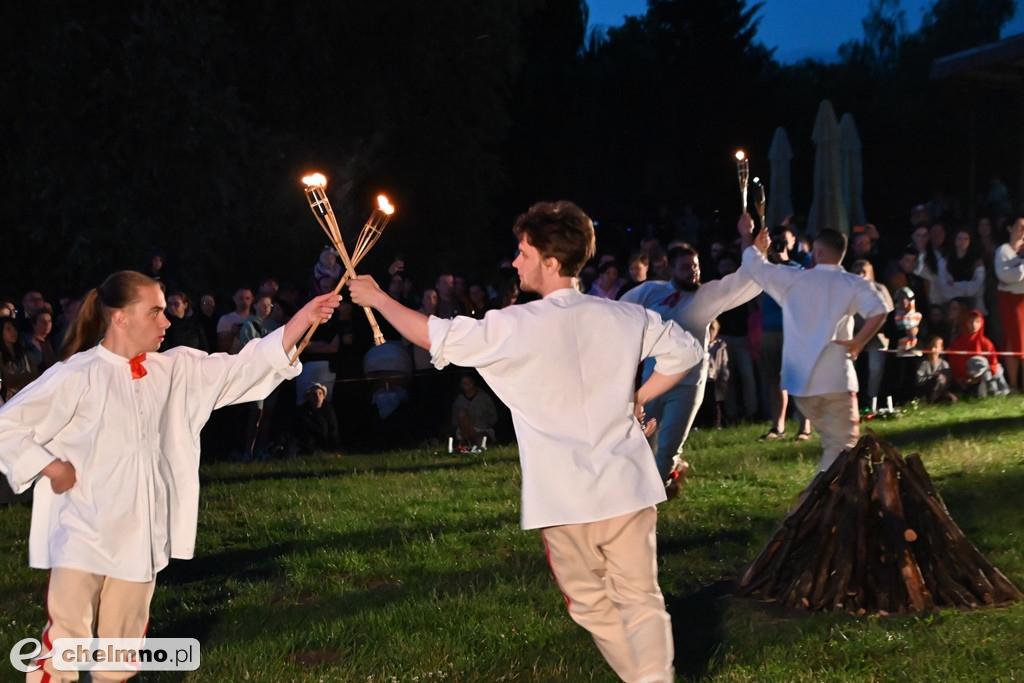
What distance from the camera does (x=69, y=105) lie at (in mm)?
20188

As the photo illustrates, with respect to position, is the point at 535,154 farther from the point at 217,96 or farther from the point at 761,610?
the point at 761,610

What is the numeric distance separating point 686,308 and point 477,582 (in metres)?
3.07

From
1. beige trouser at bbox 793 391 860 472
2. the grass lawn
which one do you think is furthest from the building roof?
beige trouser at bbox 793 391 860 472

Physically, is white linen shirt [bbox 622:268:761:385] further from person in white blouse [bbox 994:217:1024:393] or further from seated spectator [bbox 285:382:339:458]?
person in white blouse [bbox 994:217:1024:393]

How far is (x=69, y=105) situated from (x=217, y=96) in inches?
82.4

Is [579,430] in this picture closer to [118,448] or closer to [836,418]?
[118,448]

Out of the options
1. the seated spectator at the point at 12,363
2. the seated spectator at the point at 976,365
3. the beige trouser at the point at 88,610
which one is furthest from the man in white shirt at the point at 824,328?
the seated spectator at the point at 12,363

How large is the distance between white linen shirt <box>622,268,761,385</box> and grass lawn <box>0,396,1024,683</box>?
1.34 metres

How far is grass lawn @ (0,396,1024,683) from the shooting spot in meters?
6.62

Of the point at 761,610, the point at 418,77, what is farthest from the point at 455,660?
the point at 418,77

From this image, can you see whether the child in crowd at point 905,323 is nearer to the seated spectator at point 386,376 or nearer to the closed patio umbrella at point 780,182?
the seated spectator at point 386,376

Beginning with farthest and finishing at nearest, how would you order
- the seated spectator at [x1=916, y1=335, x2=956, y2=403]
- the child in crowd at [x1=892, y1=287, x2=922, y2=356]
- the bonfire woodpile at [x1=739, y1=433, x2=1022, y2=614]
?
the seated spectator at [x1=916, y1=335, x2=956, y2=403]
the child in crowd at [x1=892, y1=287, x2=922, y2=356]
the bonfire woodpile at [x1=739, y1=433, x2=1022, y2=614]

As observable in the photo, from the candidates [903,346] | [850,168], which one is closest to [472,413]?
[903,346]

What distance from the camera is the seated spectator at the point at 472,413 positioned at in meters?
14.6
